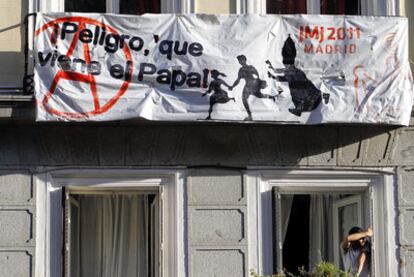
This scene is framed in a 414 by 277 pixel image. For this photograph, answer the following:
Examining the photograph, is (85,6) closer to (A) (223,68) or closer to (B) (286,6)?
(A) (223,68)

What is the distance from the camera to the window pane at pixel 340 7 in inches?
579

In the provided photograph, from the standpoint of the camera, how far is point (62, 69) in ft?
43.4

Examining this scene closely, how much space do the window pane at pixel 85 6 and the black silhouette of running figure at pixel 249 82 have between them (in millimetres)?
2185

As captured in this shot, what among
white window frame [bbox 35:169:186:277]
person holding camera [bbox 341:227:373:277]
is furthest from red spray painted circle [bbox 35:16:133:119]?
person holding camera [bbox 341:227:373:277]

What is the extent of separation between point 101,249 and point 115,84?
2.31m

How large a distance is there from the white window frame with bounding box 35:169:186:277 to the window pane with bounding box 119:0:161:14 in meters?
2.21

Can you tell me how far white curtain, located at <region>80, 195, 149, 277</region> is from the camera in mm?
14203

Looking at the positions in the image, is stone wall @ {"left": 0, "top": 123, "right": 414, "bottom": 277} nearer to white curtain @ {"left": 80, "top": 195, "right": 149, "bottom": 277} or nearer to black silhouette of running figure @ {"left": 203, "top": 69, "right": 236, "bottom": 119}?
black silhouette of running figure @ {"left": 203, "top": 69, "right": 236, "bottom": 119}

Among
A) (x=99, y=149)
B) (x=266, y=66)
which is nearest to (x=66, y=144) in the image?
(x=99, y=149)

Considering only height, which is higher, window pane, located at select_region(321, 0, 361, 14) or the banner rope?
window pane, located at select_region(321, 0, 361, 14)

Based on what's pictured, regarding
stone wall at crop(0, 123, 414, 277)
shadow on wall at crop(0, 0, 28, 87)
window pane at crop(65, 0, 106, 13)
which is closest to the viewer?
stone wall at crop(0, 123, 414, 277)

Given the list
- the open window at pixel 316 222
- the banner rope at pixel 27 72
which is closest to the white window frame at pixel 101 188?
the banner rope at pixel 27 72

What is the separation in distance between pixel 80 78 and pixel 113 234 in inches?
87.9

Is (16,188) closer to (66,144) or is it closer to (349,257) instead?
(66,144)
